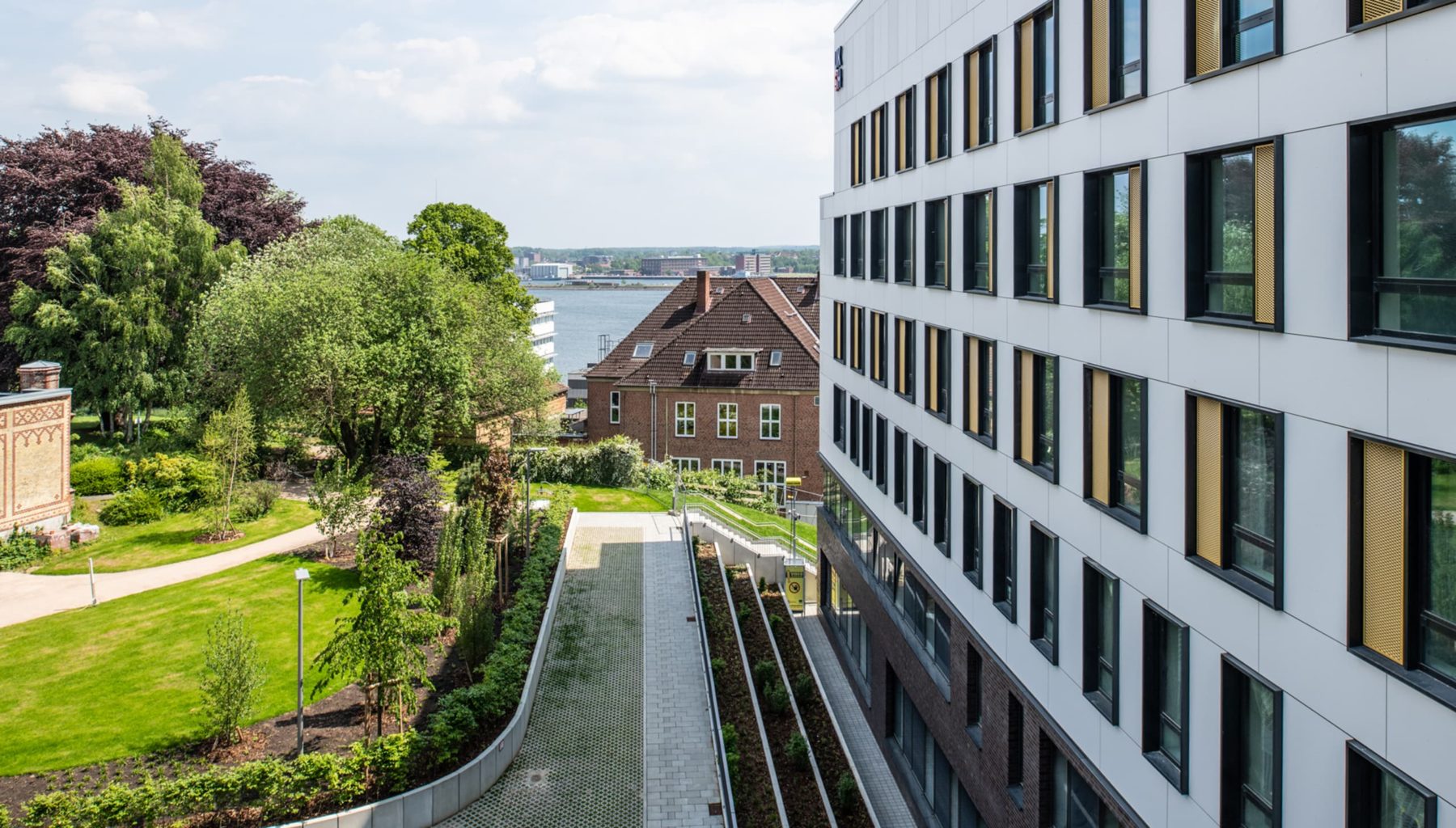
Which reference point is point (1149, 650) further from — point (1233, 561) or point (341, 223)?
point (341, 223)

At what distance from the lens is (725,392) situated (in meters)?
48.0

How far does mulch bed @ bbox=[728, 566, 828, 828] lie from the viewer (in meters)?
17.8

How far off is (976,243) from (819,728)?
1107 centimetres

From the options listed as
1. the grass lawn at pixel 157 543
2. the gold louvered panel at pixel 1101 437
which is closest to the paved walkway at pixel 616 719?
the gold louvered panel at pixel 1101 437

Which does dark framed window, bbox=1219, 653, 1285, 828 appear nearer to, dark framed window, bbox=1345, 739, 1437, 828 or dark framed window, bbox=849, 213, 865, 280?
dark framed window, bbox=1345, 739, 1437, 828

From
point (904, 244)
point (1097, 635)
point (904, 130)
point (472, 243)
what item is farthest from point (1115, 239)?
point (472, 243)

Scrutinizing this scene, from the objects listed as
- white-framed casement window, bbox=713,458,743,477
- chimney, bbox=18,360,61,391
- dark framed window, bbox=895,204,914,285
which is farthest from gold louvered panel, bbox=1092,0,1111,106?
white-framed casement window, bbox=713,458,743,477

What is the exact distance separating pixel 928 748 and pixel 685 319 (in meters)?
36.2

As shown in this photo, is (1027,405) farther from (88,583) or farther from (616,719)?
(88,583)

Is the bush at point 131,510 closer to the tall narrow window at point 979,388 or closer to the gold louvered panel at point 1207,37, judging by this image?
the tall narrow window at point 979,388

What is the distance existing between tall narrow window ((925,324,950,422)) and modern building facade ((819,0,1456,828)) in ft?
0.29

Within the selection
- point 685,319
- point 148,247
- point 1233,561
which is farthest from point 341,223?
point 1233,561

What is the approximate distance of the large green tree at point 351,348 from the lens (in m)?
36.1

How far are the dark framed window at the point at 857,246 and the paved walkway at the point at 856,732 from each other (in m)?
9.77
